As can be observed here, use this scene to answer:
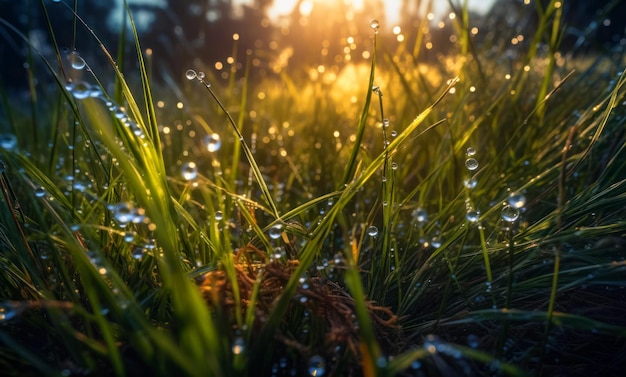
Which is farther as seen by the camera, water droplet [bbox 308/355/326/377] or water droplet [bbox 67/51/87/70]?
water droplet [bbox 67/51/87/70]

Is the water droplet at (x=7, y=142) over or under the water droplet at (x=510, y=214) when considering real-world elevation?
over

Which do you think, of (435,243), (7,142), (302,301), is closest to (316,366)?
(302,301)

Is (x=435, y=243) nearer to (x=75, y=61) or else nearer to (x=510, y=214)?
(x=510, y=214)

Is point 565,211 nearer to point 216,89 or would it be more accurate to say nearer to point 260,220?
point 260,220

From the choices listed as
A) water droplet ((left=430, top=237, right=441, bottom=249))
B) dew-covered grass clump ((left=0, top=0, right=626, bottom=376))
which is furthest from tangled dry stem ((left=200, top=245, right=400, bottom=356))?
water droplet ((left=430, top=237, right=441, bottom=249))

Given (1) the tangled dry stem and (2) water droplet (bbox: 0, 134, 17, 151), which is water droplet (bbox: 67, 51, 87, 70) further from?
(1) the tangled dry stem

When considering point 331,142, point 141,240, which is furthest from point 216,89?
point 141,240

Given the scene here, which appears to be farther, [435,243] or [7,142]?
[435,243]

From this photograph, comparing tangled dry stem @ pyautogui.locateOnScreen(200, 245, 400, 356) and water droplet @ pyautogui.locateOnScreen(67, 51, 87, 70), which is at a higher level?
water droplet @ pyautogui.locateOnScreen(67, 51, 87, 70)

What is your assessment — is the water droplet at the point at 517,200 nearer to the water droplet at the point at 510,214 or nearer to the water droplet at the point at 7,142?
the water droplet at the point at 510,214

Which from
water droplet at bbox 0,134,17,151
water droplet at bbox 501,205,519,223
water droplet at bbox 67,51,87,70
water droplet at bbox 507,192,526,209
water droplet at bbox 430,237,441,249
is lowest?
water droplet at bbox 430,237,441,249

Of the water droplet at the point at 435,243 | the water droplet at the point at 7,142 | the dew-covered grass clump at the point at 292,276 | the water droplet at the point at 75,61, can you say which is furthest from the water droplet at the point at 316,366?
the water droplet at the point at 75,61
